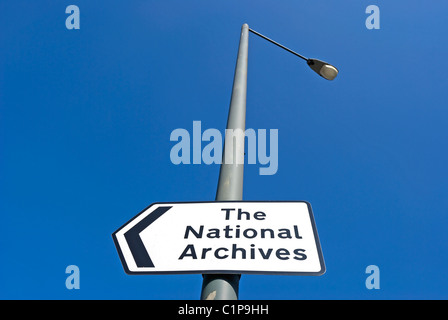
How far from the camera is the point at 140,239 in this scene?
7.46 feet

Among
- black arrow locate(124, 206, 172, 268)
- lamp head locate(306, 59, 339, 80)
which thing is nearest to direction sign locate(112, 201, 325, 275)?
black arrow locate(124, 206, 172, 268)

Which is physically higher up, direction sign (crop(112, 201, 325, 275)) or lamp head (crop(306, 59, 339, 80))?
lamp head (crop(306, 59, 339, 80))

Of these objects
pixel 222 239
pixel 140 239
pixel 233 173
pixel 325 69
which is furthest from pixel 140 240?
pixel 325 69

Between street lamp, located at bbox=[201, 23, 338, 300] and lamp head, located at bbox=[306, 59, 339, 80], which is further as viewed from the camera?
lamp head, located at bbox=[306, 59, 339, 80]

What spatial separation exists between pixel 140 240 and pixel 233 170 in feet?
2.74

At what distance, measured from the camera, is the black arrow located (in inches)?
82.7

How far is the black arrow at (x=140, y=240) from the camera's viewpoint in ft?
6.89

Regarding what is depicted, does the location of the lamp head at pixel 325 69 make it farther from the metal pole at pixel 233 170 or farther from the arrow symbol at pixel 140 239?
the arrow symbol at pixel 140 239

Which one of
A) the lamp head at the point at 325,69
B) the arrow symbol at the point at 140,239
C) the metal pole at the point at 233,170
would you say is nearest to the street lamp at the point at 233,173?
the metal pole at the point at 233,170

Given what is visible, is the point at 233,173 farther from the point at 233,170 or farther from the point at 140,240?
the point at 140,240

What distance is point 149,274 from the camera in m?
2.02

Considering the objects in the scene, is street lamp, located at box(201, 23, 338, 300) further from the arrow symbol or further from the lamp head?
the lamp head
